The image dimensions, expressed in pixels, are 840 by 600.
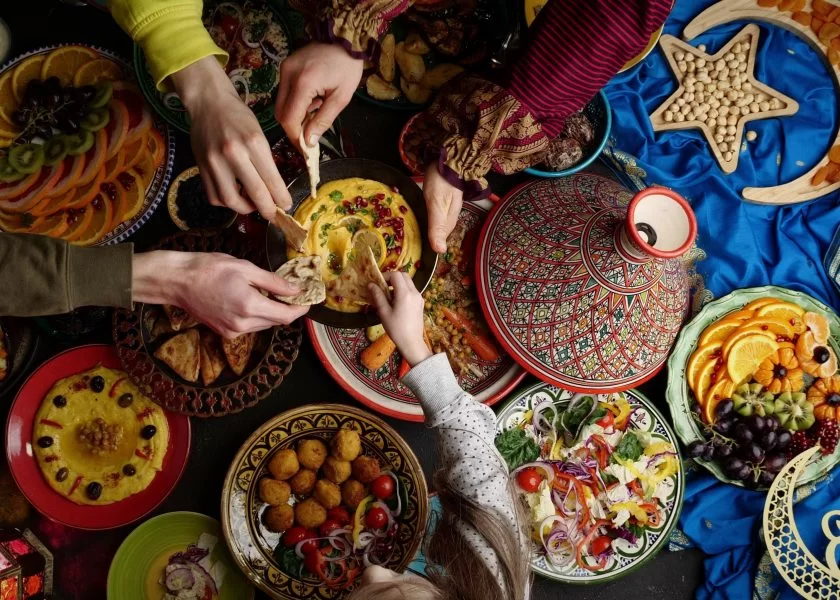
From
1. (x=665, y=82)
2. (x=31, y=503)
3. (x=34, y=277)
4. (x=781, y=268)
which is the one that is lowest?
(x=31, y=503)

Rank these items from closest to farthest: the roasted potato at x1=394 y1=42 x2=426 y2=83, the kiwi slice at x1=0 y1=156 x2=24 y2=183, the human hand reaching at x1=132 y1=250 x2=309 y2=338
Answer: the human hand reaching at x1=132 y1=250 x2=309 y2=338 < the kiwi slice at x1=0 y1=156 x2=24 y2=183 < the roasted potato at x1=394 y1=42 x2=426 y2=83

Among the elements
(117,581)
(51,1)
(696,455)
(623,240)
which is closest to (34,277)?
(117,581)

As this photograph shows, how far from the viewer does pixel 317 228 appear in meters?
2.06

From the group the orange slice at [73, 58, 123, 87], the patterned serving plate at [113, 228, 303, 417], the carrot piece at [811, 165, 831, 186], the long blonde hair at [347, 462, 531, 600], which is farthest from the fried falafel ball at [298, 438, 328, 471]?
the carrot piece at [811, 165, 831, 186]

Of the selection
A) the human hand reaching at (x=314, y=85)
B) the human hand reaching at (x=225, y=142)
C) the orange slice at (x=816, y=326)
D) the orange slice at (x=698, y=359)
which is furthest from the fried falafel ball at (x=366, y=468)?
the orange slice at (x=816, y=326)

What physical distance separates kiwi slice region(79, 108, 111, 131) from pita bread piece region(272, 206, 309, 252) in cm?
67

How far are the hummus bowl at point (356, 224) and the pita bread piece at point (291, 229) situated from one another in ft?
0.13

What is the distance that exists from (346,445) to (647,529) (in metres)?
1.14

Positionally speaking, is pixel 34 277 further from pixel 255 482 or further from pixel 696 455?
pixel 696 455

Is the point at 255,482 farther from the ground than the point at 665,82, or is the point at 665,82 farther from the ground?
the point at 665,82

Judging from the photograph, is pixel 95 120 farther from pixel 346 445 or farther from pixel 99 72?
pixel 346 445

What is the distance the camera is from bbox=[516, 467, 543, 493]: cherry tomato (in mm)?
2318

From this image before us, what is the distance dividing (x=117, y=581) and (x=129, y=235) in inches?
44.8

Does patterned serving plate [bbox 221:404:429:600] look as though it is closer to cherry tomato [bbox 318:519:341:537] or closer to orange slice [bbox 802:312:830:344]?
cherry tomato [bbox 318:519:341:537]
